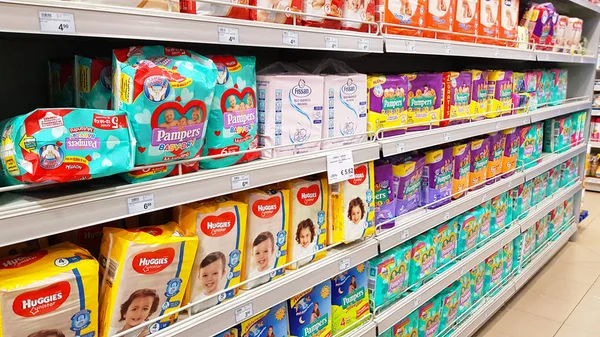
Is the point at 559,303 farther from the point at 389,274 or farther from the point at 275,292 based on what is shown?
the point at 275,292

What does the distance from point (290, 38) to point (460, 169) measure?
1.38 m

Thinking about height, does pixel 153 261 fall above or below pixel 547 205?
above

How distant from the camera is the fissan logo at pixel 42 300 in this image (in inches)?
36.2

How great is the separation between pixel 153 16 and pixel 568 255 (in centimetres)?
393

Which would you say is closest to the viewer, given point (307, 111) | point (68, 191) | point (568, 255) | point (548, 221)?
point (68, 191)

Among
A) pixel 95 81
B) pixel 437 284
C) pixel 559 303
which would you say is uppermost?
pixel 95 81

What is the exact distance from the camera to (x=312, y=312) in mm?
1644

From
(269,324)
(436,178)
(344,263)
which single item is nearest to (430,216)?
(436,178)

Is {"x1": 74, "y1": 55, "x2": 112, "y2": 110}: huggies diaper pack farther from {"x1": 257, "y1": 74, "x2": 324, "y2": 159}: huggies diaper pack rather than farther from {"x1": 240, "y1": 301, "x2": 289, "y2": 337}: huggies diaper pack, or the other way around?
{"x1": 240, "y1": 301, "x2": 289, "y2": 337}: huggies diaper pack

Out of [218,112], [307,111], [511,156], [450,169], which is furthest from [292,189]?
[511,156]

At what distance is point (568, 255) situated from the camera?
3.88m

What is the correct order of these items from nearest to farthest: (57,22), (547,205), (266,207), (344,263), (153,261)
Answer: (57,22) → (153,261) → (266,207) → (344,263) → (547,205)

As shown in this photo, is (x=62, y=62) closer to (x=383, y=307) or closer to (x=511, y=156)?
(x=383, y=307)

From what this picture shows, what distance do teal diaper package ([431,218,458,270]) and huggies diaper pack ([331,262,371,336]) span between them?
56 centimetres
